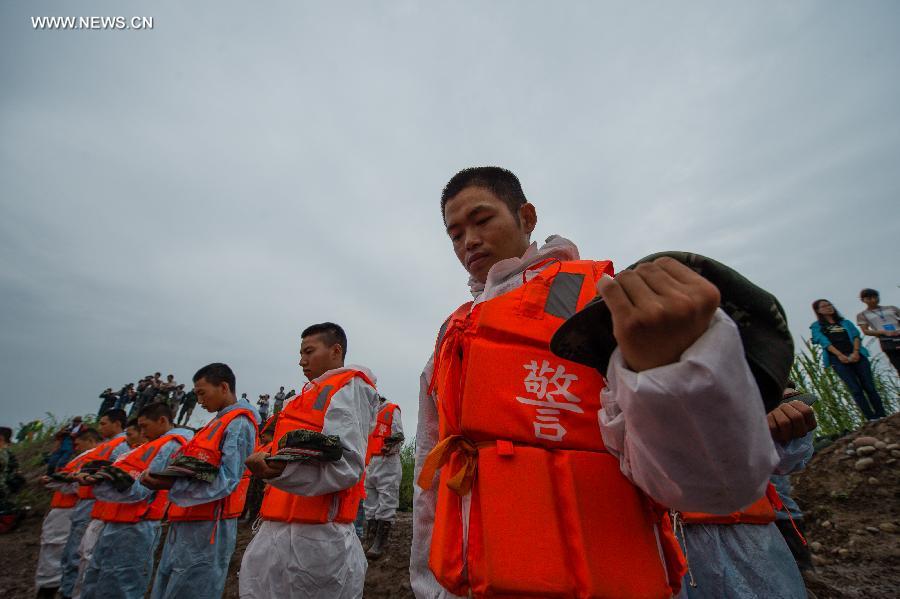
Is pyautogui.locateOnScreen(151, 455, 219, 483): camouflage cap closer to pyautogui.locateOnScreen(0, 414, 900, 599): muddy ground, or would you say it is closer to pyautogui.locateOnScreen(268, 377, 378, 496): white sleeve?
pyautogui.locateOnScreen(268, 377, 378, 496): white sleeve

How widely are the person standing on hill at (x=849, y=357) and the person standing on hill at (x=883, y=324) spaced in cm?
34

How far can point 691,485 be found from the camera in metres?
0.74

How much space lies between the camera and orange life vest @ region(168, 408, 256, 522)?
4.41 m

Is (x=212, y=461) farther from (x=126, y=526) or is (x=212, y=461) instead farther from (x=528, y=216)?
(x=528, y=216)

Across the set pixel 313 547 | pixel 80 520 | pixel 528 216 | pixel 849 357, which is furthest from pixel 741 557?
pixel 80 520

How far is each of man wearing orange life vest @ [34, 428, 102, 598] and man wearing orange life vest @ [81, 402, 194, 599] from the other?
1880 mm

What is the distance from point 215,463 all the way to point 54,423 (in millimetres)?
19834

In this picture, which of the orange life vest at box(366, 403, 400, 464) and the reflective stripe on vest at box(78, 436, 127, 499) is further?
the orange life vest at box(366, 403, 400, 464)

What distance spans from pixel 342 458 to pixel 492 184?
2496mm

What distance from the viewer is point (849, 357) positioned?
6.43 m

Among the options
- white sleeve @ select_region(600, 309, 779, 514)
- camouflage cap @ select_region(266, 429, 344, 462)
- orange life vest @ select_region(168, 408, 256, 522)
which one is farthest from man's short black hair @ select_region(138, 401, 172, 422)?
white sleeve @ select_region(600, 309, 779, 514)

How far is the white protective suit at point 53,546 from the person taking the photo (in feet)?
22.5

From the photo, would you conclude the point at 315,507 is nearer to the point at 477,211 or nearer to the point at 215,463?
the point at 215,463

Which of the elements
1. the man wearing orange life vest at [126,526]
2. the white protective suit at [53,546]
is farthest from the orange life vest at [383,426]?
the white protective suit at [53,546]
